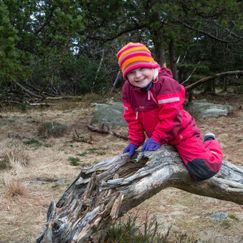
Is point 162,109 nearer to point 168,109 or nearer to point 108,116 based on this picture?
point 168,109

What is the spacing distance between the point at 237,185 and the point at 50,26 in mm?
5766

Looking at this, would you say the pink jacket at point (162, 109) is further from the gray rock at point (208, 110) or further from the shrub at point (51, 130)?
the gray rock at point (208, 110)

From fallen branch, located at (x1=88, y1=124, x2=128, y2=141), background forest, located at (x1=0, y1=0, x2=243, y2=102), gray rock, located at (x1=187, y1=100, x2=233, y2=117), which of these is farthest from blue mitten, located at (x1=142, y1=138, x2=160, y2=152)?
gray rock, located at (x1=187, y1=100, x2=233, y2=117)

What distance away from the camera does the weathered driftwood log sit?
291 centimetres

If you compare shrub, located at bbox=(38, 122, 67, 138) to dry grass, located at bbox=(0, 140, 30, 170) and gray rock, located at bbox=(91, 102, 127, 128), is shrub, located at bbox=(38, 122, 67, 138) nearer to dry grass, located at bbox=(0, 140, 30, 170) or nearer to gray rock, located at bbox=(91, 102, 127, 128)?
gray rock, located at bbox=(91, 102, 127, 128)

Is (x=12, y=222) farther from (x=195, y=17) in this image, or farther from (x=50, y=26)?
(x=195, y=17)

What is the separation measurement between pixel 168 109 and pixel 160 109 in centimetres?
9

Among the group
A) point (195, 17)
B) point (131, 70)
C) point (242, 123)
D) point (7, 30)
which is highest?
point (195, 17)

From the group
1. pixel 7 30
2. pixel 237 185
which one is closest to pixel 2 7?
pixel 7 30

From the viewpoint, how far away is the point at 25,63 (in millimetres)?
8547

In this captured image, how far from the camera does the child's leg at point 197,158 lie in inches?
131

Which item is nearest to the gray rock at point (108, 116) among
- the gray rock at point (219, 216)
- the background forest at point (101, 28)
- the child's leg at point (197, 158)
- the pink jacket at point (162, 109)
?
the background forest at point (101, 28)

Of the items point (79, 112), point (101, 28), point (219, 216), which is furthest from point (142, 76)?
point (79, 112)

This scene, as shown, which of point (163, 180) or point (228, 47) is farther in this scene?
point (228, 47)
